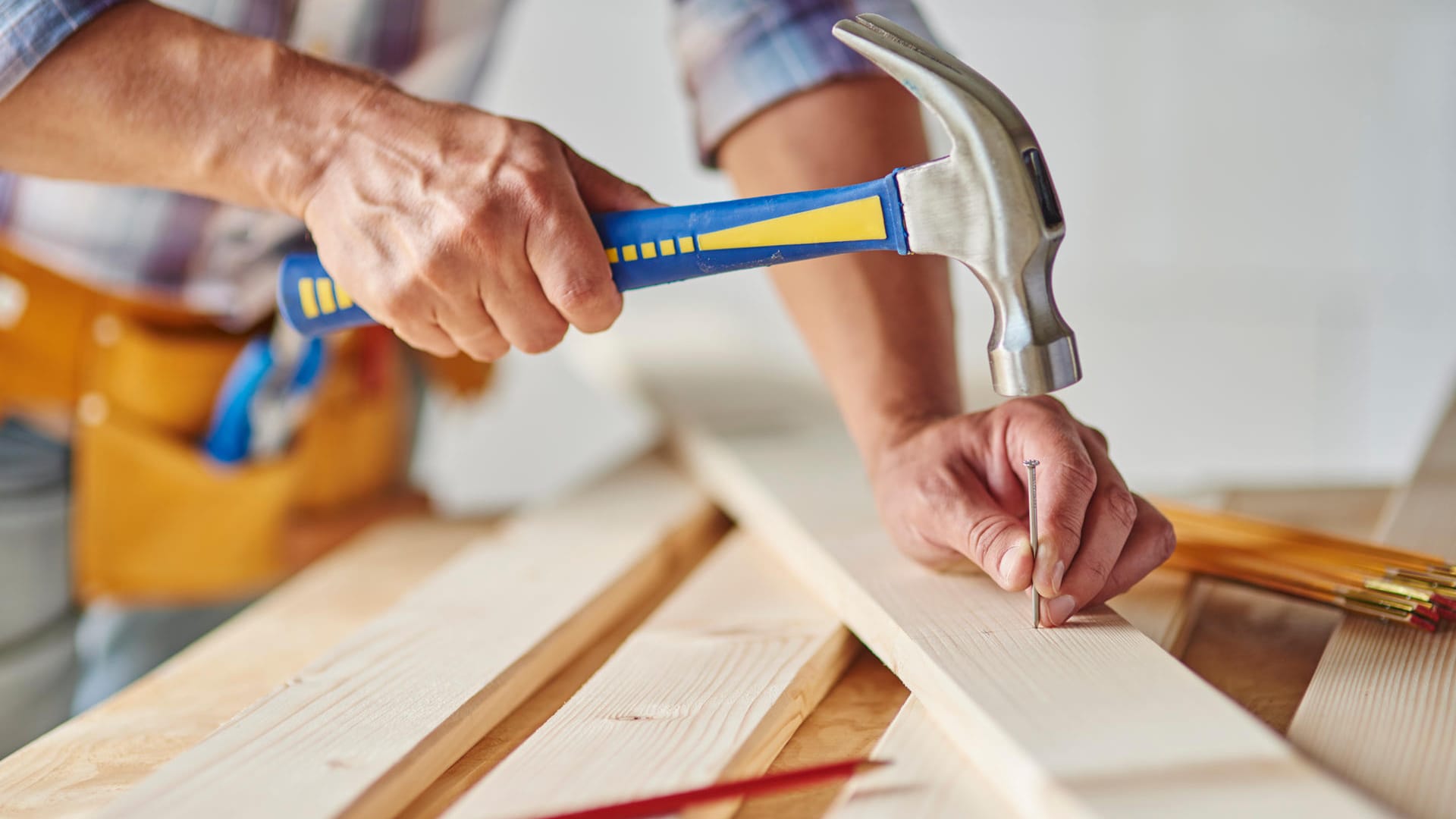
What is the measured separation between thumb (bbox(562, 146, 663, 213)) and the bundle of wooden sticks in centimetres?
66

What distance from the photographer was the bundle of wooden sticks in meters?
1.01

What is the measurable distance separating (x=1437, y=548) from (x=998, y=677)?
0.65m

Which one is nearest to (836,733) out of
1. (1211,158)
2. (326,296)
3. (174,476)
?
(326,296)

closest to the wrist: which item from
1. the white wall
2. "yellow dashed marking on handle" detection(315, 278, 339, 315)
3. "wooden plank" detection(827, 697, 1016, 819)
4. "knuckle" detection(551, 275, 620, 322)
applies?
"yellow dashed marking on handle" detection(315, 278, 339, 315)

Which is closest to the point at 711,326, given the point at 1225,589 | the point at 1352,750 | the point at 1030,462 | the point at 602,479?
the point at 602,479

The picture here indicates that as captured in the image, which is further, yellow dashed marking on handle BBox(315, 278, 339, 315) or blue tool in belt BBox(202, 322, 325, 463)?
blue tool in belt BBox(202, 322, 325, 463)

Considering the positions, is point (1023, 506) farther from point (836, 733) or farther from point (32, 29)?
point (32, 29)

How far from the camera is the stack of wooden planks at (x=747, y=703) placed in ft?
2.56

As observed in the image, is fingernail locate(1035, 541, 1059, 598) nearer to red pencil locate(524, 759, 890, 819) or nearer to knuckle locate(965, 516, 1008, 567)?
knuckle locate(965, 516, 1008, 567)

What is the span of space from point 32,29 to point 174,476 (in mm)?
897

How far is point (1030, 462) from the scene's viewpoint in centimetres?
95

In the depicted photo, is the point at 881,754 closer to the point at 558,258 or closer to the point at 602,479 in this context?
the point at 558,258

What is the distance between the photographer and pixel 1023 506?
1.11 meters

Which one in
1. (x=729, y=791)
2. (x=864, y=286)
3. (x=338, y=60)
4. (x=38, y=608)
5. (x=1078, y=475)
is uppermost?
(x=338, y=60)
